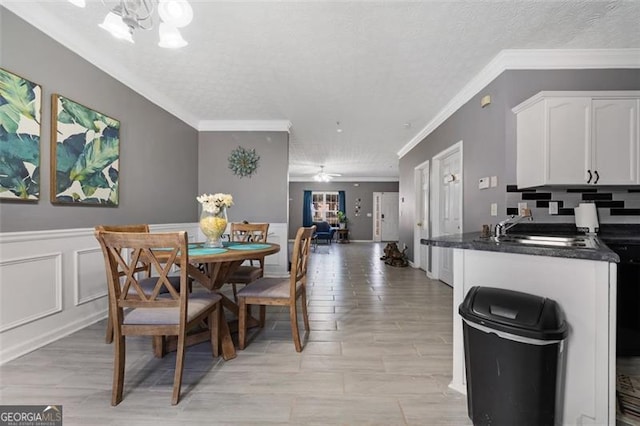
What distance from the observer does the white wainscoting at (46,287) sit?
72.7 inches

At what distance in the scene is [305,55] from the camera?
2.51 metres

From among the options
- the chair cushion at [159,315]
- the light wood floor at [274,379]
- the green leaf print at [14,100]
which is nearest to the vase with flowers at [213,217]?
the chair cushion at [159,315]

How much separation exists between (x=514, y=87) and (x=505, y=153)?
0.66 m

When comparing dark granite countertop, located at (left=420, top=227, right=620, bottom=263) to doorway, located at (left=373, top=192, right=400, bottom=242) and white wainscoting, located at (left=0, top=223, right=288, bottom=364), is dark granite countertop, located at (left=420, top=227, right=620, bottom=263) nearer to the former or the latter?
white wainscoting, located at (left=0, top=223, right=288, bottom=364)

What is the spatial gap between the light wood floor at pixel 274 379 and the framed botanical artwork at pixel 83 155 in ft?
4.06

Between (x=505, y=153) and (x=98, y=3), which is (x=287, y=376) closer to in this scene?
(x=505, y=153)

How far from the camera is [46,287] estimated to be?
6.82 feet

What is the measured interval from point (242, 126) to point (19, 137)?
2.86 metres

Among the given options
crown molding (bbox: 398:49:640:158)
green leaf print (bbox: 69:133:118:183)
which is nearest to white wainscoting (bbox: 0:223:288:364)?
green leaf print (bbox: 69:133:118:183)

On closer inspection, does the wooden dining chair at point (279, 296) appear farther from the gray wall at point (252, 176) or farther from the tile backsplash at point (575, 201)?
the gray wall at point (252, 176)

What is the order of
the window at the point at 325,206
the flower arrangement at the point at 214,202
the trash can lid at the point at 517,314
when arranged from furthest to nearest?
1. the window at the point at 325,206
2. the flower arrangement at the point at 214,202
3. the trash can lid at the point at 517,314

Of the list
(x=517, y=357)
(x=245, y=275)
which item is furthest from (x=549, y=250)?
(x=245, y=275)

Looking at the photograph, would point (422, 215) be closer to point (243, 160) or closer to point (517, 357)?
point (243, 160)

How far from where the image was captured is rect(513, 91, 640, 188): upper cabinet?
2211 mm
